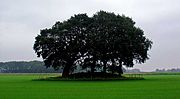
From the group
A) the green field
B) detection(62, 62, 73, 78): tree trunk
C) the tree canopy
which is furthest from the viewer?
detection(62, 62, 73, 78): tree trunk

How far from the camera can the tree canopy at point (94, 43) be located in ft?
275

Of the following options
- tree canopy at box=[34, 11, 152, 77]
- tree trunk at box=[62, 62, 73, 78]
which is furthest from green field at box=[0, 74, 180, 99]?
tree trunk at box=[62, 62, 73, 78]

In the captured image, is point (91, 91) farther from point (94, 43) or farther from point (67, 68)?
point (67, 68)

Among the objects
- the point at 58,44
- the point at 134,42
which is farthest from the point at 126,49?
the point at 58,44

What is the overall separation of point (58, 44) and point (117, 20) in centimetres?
1428

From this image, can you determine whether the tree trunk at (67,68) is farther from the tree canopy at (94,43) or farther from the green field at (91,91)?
the green field at (91,91)

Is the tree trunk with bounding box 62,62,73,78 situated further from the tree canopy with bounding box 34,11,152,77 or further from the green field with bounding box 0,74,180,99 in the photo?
the green field with bounding box 0,74,180,99

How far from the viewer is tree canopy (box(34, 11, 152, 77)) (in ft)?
275

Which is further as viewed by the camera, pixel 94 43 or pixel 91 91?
pixel 94 43

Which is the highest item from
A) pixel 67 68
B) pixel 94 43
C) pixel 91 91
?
pixel 94 43

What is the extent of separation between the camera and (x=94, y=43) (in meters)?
83.4

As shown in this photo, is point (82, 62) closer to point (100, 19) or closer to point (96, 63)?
point (96, 63)

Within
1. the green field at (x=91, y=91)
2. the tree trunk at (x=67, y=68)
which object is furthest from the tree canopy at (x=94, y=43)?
the green field at (x=91, y=91)

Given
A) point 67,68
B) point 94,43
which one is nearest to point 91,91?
point 94,43
